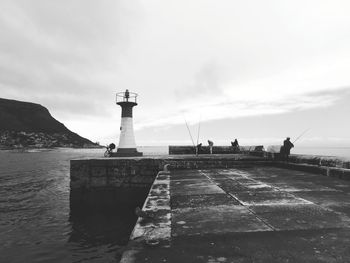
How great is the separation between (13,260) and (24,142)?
156 metres

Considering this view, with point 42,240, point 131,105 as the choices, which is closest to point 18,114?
point 131,105

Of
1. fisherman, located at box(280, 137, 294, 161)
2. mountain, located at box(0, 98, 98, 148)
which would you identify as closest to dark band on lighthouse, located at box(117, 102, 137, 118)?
fisherman, located at box(280, 137, 294, 161)

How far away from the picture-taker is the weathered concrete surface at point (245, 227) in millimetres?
2893

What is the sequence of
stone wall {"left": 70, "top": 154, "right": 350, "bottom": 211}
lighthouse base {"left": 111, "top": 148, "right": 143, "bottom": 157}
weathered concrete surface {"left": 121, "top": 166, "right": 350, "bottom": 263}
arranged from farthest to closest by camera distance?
lighthouse base {"left": 111, "top": 148, "right": 143, "bottom": 157} < stone wall {"left": 70, "top": 154, "right": 350, "bottom": 211} < weathered concrete surface {"left": 121, "top": 166, "right": 350, "bottom": 263}

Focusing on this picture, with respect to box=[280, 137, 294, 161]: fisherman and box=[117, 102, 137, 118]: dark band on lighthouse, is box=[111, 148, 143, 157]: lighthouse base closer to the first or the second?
box=[117, 102, 137, 118]: dark band on lighthouse

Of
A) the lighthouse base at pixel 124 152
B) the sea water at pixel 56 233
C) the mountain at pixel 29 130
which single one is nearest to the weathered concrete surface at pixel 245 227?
the sea water at pixel 56 233

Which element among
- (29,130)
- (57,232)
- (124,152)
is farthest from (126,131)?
(29,130)

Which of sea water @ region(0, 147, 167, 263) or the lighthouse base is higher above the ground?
the lighthouse base

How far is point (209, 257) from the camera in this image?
284cm

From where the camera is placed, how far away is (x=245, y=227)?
12.3 feet

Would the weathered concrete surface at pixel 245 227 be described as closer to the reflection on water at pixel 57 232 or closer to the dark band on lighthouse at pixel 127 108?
the reflection on water at pixel 57 232

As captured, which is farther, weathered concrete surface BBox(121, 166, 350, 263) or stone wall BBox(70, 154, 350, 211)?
stone wall BBox(70, 154, 350, 211)

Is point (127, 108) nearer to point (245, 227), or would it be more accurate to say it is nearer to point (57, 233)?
point (57, 233)

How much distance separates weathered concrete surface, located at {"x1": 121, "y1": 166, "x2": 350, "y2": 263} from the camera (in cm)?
289
